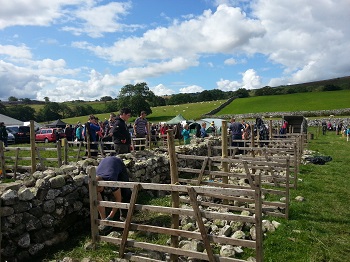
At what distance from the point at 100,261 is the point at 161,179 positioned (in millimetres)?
6355

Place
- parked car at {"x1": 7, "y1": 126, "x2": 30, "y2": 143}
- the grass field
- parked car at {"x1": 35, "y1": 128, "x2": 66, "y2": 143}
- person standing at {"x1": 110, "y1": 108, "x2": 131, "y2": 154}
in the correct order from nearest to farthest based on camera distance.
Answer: person standing at {"x1": 110, "y1": 108, "x2": 131, "y2": 154} → parked car at {"x1": 7, "y1": 126, "x2": 30, "y2": 143} → parked car at {"x1": 35, "y1": 128, "x2": 66, "y2": 143} → the grass field

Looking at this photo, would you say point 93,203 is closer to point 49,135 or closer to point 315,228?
point 315,228

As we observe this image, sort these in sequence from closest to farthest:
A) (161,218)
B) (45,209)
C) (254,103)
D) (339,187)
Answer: (45,209), (161,218), (339,187), (254,103)

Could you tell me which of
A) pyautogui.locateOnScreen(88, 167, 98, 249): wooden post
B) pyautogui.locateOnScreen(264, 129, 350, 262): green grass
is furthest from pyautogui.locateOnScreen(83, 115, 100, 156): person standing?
pyautogui.locateOnScreen(264, 129, 350, 262): green grass

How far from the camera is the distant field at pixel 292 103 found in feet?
233

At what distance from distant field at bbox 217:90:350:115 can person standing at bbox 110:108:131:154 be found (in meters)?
65.9

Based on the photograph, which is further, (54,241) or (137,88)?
(137,88)

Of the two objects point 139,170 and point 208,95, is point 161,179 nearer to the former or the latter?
point 139,170

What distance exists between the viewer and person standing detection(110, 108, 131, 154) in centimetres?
946

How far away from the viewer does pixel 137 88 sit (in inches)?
3942

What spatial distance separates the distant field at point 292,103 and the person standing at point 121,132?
6593cm

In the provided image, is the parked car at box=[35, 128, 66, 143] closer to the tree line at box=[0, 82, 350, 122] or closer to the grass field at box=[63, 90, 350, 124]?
the grass field at box=[63, 90, 350, 124]

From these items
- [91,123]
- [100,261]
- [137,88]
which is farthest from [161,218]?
[137,88]

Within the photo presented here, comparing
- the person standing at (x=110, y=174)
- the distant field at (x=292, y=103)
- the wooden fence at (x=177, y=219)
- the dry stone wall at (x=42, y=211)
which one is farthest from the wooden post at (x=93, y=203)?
the distant field at (x=292, y=103)
